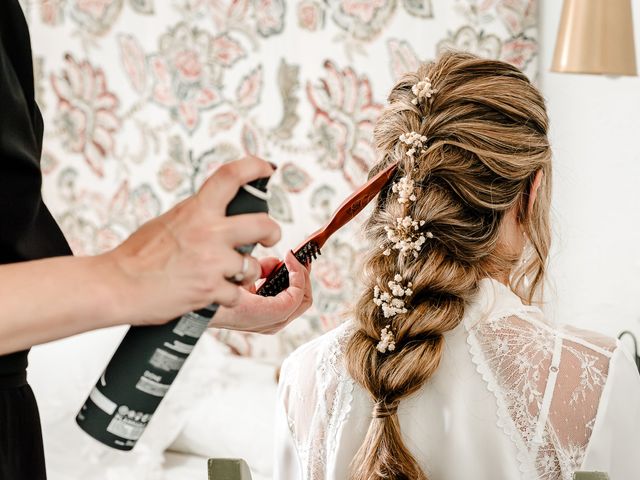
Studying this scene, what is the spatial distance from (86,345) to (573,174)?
142 centimetres

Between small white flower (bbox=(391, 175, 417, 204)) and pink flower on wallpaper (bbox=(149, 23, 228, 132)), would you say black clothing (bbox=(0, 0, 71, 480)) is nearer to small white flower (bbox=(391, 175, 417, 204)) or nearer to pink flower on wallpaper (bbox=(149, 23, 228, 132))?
small white flower (bbox=(391, 175, 417, 204))

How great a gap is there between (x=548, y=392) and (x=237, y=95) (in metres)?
1.73

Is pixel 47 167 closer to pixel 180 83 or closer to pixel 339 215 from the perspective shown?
pixel 180 83

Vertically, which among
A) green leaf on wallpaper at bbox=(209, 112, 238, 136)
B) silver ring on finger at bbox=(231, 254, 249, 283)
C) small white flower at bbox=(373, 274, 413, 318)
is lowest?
green leaf on wallpaper at bbox=(209, 112, 238, 136)

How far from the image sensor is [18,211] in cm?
75

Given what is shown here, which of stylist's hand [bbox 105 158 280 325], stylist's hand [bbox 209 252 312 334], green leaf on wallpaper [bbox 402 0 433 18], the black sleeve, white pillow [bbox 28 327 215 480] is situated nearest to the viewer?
stylist's hand [bbox 105 158 280 325]

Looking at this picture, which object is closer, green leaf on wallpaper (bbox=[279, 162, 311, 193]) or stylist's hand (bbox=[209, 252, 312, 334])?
stylist's hand (bbox=[209, 252, 312, 334])

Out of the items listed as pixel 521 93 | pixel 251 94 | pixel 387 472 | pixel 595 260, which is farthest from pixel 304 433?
pixel 251 94

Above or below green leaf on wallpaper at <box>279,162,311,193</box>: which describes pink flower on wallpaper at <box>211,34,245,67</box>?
above

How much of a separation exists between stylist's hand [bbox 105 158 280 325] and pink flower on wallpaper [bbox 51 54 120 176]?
2.16 metres

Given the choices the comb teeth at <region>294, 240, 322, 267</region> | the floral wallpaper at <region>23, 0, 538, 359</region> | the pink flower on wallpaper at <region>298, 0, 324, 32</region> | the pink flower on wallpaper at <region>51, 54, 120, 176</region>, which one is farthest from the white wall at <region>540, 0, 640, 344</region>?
the pink flower on wallpaper at <region>51, 54, 120, 176</region>

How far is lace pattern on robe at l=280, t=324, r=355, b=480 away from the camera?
1148 millimetres

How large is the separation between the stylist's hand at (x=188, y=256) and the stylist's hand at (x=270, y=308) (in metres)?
0.25

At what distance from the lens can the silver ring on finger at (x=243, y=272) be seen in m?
0.60
